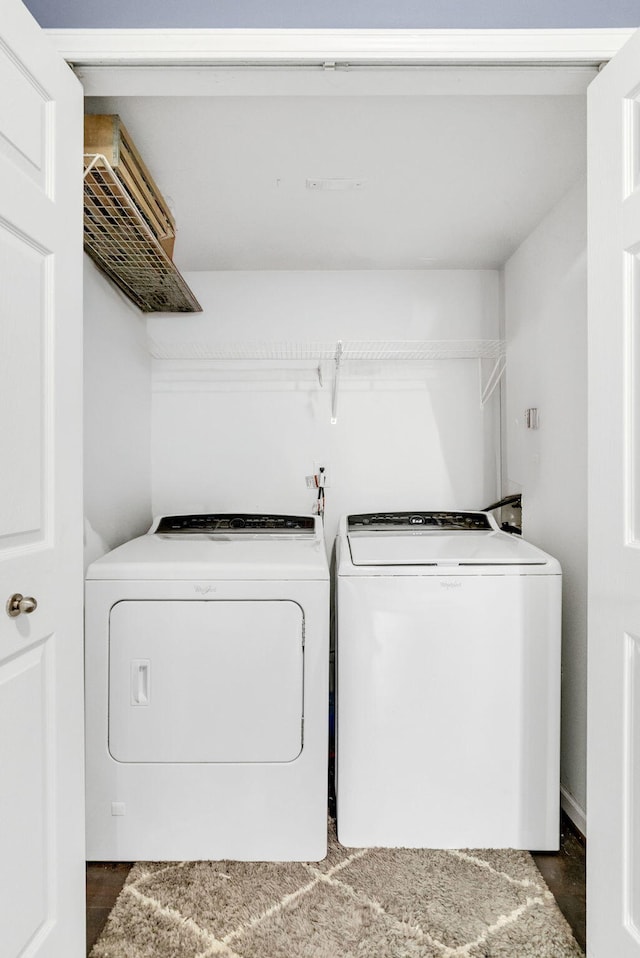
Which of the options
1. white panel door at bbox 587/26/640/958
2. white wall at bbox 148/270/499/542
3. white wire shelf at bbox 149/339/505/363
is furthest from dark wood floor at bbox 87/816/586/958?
Result: white wire shelf at bbox 149/339/505/363

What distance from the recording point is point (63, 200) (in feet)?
4.05

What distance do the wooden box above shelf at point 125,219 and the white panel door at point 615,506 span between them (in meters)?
1.21

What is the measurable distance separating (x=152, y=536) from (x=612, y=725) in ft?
5.75

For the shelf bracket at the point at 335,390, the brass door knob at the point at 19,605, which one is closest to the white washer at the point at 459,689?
the brass door knob at the point at 19,605

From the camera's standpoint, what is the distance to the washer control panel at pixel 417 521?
2488 mm

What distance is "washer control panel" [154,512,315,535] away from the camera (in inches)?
97.0

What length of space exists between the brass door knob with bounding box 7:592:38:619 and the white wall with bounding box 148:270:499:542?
1693mm

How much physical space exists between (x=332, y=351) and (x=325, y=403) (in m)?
0.26

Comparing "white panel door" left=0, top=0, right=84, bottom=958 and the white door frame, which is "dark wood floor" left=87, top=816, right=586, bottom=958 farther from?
the white door frame

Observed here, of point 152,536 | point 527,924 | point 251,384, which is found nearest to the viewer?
point 527,924

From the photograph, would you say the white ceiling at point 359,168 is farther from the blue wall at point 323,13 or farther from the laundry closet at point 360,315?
the blue wall at point 323,13

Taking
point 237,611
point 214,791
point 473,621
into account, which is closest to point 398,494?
point 473,621

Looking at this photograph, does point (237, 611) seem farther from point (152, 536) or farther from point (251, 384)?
point (251, 384)

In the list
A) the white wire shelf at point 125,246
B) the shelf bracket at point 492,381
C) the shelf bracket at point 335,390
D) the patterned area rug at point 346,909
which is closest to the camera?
the patterned area rug at point 346,909
